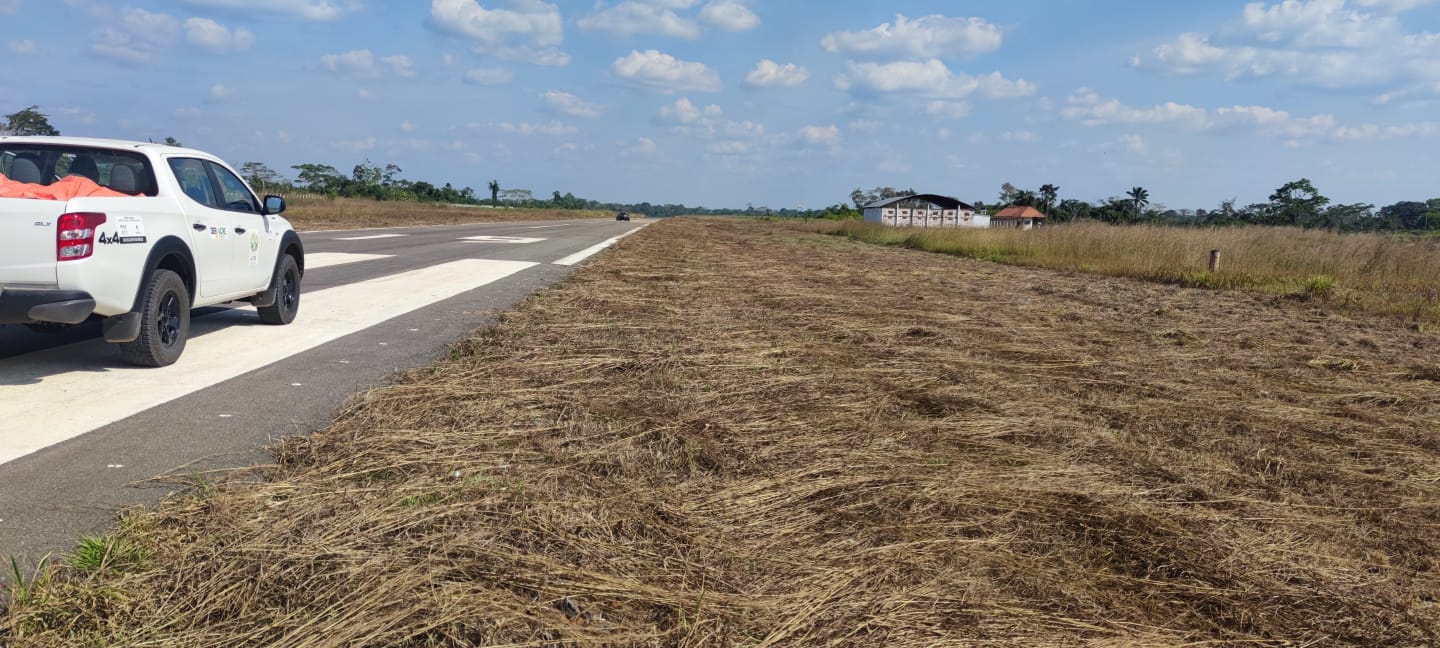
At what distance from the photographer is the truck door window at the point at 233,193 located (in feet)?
23.6

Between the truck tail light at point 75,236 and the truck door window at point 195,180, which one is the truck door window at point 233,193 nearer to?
the truck door window at point 195,180

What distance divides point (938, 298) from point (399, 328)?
25.4 ft

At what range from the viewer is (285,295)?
26.6 ft

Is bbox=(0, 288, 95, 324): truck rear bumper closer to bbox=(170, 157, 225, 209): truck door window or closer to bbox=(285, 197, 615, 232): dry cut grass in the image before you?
bbox=(170, 157, 225, 209): truck door window

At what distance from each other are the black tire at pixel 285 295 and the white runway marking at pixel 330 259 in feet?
18.3

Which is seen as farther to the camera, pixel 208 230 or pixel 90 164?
pixel 208 230

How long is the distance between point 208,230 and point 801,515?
5503 mm

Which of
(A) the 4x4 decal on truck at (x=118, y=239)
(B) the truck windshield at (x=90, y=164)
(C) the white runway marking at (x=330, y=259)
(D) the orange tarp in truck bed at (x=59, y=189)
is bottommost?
(C) the white runway marking at (x=330, y=259)

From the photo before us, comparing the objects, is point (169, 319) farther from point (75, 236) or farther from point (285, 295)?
point (285, 295)

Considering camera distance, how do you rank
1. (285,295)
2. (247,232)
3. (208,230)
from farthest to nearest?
(285,295) < (247,232) < (208,230)

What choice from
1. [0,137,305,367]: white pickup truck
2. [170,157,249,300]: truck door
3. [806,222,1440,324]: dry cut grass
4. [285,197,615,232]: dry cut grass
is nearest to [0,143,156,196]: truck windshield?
[0,137,305,367]: white pickup truck

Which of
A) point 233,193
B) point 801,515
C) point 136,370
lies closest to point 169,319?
point 136,370

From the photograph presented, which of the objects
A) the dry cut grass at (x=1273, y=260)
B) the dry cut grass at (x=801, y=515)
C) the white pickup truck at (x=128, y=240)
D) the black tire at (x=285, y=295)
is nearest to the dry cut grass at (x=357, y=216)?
the black tire at (x=285, y=295)

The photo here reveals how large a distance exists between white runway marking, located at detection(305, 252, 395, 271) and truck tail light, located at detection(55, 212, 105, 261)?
8.57 metres
